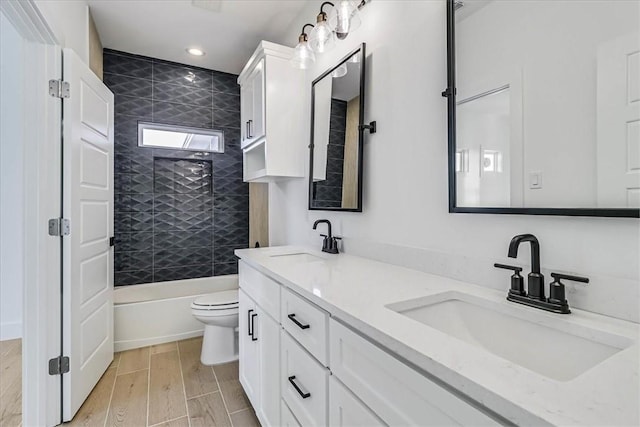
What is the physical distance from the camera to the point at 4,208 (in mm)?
2797

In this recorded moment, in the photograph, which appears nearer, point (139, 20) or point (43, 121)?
point (43, 121)

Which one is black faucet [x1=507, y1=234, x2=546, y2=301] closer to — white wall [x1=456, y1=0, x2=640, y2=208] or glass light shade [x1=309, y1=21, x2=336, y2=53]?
white wall [x1=456, y1=0, x2=640, y2=208]

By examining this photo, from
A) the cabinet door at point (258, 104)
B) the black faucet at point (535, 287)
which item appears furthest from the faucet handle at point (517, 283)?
the cabinet door at point (258, 104)

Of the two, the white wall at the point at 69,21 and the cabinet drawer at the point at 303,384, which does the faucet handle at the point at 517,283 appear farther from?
the white wall at the point at 69,21

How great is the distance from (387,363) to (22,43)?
7.44 feet

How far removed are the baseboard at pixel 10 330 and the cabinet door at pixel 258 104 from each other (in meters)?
2.69

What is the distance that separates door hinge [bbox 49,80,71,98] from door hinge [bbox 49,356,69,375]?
1.43 m

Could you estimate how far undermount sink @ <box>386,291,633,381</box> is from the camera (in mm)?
703

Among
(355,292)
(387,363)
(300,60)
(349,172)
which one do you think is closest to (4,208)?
(300,60)

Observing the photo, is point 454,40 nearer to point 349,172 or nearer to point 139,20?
point 349,172

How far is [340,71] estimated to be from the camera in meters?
1.83

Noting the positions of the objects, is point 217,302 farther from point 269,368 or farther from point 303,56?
point 303,56

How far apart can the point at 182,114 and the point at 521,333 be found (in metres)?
3.48

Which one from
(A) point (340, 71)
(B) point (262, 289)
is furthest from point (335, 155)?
(B) point (262, 289)
